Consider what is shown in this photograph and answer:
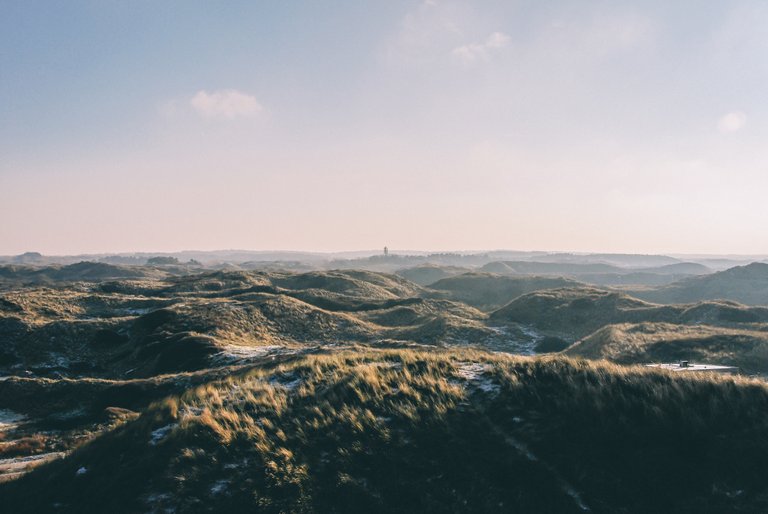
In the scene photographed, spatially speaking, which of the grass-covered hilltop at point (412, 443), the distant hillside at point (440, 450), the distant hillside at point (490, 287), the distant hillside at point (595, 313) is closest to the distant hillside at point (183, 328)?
the distant hillside at point (595, 313)

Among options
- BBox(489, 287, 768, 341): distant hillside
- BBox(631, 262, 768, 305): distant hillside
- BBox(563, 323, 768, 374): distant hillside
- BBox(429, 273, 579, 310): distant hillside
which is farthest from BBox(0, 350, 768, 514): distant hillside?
BBox(631, 262, 768, 305): distant hillside

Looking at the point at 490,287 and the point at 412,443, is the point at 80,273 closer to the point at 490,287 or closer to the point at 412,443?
the point at 490,287

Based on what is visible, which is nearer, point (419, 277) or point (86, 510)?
point (86, 510)

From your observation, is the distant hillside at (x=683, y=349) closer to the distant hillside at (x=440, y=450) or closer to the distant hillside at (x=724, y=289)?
the distant hillside at (x=440, y=450)

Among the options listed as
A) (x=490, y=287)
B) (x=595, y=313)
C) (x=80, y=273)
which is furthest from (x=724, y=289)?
(x=80, y=273)

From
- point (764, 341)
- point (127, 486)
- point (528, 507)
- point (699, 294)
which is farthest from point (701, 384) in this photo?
point (699, 294)

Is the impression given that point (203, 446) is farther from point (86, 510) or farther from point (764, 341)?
point (764, 341)
